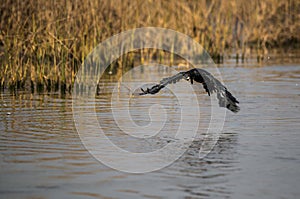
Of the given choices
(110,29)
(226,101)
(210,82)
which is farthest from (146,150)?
(110,29)

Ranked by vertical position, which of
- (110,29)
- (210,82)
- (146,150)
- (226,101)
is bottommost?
(146,150)

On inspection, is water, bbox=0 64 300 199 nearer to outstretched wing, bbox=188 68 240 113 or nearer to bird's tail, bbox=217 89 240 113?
bird's tail, bbox=217 89 240 113

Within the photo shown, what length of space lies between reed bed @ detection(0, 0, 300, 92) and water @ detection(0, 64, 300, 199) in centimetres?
157

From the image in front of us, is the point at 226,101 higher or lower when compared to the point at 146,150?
higher

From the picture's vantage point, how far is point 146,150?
7.00 m

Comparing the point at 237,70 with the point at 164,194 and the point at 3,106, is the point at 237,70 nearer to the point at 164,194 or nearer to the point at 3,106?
the point at 3,106

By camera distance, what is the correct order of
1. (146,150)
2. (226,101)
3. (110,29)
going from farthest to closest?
(110,29)
(226,101)
(146,150)

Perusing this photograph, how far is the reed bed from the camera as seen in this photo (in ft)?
38.0

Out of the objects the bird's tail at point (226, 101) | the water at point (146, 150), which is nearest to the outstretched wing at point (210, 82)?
the bird's tail at point (226, 101)

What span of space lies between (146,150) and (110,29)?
24.4ft

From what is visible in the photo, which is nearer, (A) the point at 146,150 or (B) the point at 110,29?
(A) the point at 146,150

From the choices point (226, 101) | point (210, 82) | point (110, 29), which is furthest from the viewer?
point (110, 29)

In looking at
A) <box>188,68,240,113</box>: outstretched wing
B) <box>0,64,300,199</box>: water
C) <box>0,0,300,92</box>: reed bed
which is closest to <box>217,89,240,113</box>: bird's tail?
<box>188,68,240,113</box>: outstretched wing

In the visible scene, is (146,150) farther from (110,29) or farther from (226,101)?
(110,29)
